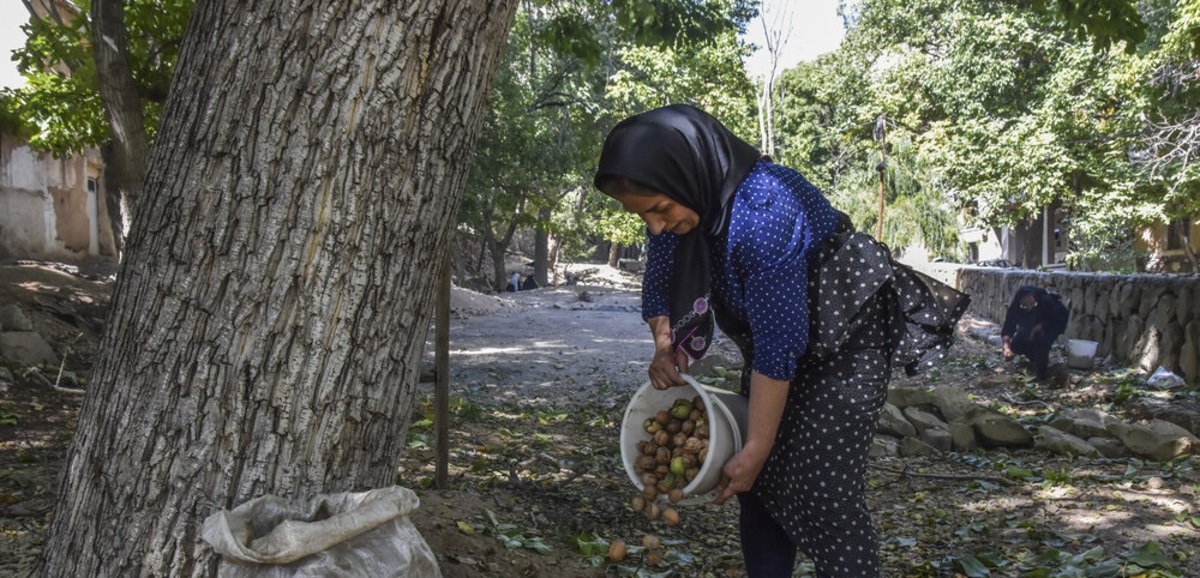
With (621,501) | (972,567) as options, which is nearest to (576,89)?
(621,501)

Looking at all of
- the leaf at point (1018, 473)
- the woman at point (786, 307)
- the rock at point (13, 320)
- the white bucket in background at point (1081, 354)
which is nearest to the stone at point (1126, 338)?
the white bucket in background at point (1081, 354)

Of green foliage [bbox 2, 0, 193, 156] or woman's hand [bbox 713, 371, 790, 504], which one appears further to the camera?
green foliage [bbox 2, 0, 193, 156]

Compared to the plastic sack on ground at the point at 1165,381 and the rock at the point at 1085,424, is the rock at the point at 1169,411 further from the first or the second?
the rock at the point at 1085,424

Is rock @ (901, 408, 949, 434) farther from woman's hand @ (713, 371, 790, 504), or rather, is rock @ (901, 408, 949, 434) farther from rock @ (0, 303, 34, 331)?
rock @ (0, 303, 34, 331)

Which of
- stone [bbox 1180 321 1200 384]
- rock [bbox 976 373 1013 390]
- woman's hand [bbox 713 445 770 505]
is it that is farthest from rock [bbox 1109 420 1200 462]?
woman's hand [bbox 713 445 770 505]

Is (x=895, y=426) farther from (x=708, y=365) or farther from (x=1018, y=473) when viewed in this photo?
(x=708, y=365)

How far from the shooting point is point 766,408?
229 cm

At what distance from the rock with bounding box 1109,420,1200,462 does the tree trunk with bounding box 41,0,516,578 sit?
546 cm

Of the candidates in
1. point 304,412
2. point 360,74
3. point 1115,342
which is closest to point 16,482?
point 304,412

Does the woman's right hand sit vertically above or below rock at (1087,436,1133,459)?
above

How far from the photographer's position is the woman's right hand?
266cm

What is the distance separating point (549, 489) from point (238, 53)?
9.92 feet

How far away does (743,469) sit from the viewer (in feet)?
7.68

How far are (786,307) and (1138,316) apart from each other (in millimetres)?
9489
